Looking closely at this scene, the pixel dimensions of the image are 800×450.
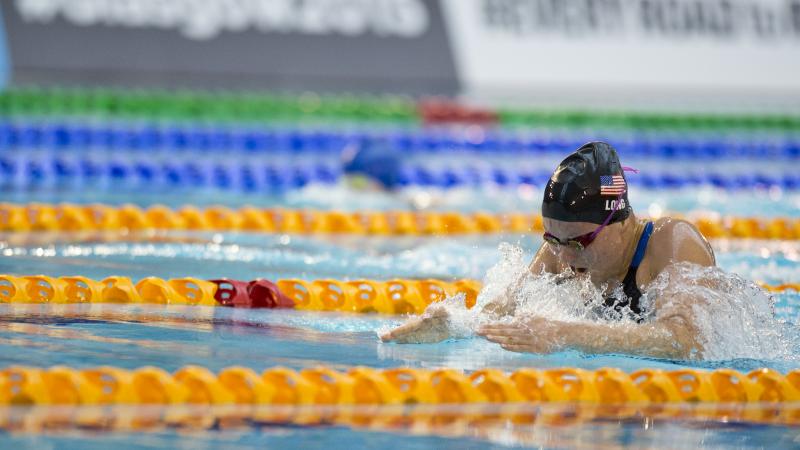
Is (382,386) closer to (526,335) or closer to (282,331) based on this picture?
(526,335)

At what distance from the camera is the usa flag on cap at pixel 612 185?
377cm

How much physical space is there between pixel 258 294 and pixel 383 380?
1.41 m

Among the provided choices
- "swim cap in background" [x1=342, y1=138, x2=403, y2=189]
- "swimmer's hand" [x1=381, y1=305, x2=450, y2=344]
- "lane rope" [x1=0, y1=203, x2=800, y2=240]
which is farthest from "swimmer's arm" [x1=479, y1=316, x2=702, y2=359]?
"swim cap in background" [x1=342, y1=138, x2=403, y2=189]

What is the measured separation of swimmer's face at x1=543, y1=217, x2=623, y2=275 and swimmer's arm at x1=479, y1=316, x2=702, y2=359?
Answer: 22cm

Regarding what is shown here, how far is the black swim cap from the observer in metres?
3.70

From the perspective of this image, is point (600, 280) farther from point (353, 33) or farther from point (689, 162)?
point (353, 33)

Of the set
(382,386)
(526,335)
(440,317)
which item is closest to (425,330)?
(440,317)

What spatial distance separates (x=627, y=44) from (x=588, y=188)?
10.6 m

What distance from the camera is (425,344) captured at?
411 centimetres

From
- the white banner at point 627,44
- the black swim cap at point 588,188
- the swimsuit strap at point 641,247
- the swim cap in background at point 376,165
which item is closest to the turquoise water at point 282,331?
→ the swimsuit strap at point 641,247

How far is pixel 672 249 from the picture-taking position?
3863mm

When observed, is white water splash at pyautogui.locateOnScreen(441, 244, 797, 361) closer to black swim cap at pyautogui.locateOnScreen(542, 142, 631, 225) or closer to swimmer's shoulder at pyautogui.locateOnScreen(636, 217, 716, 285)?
swimmer's shoulder at pyautogui.locateOnScreen(636, 217, 716, 285)

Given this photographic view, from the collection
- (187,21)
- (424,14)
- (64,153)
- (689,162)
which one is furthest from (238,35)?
(689,162)

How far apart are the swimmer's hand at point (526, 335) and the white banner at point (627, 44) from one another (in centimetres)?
982
